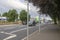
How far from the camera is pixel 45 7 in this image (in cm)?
2948

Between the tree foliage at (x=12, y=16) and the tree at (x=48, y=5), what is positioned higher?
the tree at (x=48, y=5)

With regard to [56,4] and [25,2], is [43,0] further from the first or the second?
[25,2]

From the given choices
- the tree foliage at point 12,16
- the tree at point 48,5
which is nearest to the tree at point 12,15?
the tree foliage at point 12,16

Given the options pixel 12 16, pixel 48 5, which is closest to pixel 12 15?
pixel 12 16

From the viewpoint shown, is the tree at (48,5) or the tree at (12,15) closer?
the tree at (48,5)

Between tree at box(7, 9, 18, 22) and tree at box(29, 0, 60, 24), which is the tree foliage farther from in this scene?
tree at box(29, 0, 60, 24)

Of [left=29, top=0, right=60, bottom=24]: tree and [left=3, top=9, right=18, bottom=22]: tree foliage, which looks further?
[left=3, top=9, right=18, bottom=22]: tree foliage

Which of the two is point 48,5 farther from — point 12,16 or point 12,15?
point 12,15

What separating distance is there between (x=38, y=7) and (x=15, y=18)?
90.4 meters

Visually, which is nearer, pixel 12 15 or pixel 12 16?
pixel 12 16

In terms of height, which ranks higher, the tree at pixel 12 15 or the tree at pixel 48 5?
the tree at pixel 48 5

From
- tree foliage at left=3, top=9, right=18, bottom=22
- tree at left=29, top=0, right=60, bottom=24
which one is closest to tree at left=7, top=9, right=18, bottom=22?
tree foliage at left=3, top=9, right=18, bottom=22

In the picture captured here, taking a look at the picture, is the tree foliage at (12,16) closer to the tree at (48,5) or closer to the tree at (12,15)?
the tree at (12,15)

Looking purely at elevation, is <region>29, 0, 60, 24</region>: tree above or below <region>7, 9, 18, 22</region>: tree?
above
